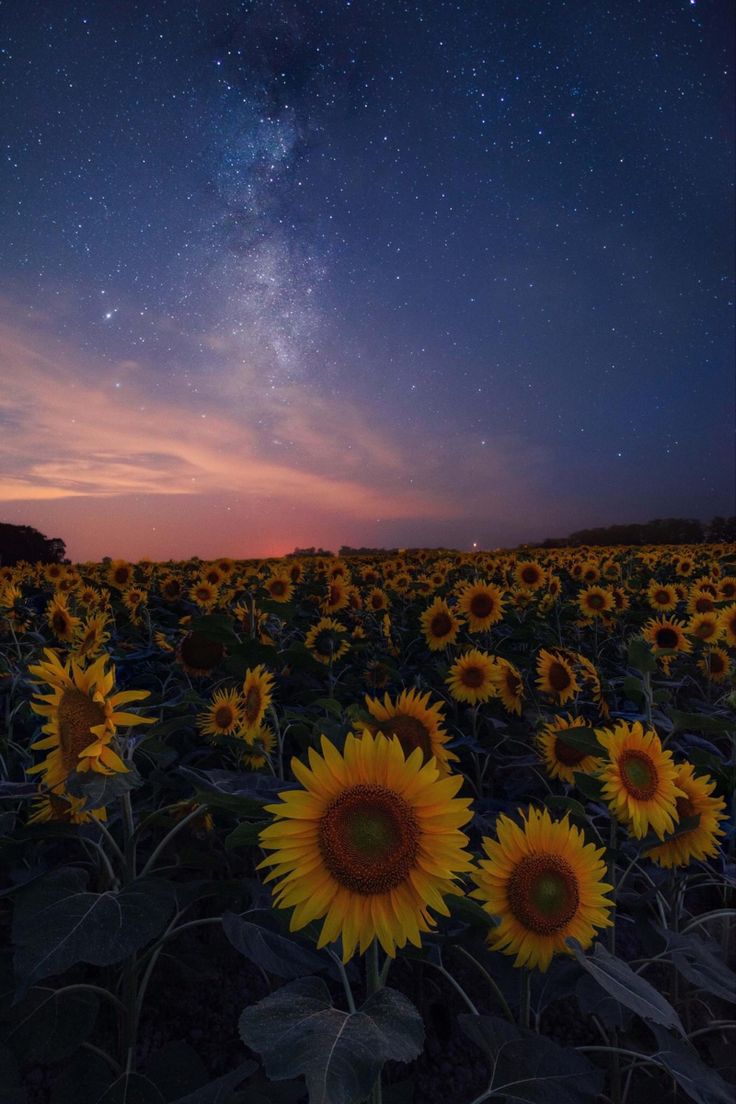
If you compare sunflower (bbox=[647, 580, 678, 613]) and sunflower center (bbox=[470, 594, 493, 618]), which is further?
sunflower (bbox=[647, 580, 678, 613])

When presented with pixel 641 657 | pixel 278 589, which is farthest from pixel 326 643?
pixel 641 657

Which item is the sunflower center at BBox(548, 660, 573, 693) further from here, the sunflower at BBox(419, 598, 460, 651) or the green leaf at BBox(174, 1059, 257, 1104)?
the green leaf at BBox(174, 1059, 257, 1104)

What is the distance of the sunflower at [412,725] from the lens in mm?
2008

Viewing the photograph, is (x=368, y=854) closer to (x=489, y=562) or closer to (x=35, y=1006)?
(x=35, y=1006)

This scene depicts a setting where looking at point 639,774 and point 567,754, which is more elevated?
point 639,774

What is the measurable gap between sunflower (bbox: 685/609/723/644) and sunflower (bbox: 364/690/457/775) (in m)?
3.99

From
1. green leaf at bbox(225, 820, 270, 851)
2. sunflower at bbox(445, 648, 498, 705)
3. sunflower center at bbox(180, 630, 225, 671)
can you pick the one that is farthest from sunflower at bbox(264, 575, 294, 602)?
green leaf at bbox(225, 820, 270, 851)

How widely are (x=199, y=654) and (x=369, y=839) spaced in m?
2.94

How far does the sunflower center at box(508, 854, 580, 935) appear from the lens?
1.66 m

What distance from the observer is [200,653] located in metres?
4.09

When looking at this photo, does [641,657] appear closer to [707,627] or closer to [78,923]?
[78,923]

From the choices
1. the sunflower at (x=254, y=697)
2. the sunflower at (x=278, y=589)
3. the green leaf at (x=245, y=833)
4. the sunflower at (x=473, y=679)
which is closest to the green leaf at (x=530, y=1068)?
the green leaf at (x=245, y=833)

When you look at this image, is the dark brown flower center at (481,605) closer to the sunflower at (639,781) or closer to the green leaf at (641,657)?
the green leaf at (641,657)

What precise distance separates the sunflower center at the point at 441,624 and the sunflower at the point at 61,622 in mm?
2631
